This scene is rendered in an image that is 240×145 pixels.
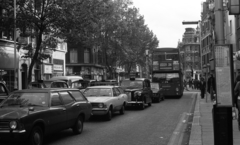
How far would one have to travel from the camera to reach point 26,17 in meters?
20.0

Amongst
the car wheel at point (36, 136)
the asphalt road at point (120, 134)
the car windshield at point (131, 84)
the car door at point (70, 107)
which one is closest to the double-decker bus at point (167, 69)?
the car windshield at point (131, 84)

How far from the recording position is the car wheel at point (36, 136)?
737 cm

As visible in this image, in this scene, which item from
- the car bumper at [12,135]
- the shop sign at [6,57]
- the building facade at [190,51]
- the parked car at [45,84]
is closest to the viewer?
the car bumper at [12,135]

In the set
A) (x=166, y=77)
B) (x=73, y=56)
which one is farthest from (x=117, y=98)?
(x=73, y=56)

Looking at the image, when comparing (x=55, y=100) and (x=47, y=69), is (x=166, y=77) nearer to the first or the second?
(x=47, y=69)

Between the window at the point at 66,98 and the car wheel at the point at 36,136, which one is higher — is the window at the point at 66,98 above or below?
above

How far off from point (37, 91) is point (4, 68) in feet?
60.8

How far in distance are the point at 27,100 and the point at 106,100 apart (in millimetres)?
5379

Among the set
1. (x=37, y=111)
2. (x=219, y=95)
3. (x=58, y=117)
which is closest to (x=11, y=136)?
(x=37, y=111)

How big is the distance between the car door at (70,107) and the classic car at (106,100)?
3275 mm

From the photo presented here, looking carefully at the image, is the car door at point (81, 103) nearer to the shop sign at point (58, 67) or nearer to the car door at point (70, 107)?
the car door at point (70, 107)

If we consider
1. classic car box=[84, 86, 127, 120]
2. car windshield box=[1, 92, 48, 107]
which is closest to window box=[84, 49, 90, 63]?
classic car box=[84, 86, 127, 120]

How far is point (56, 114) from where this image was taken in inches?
333

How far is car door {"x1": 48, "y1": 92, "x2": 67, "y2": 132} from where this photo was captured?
8252 millimetres
